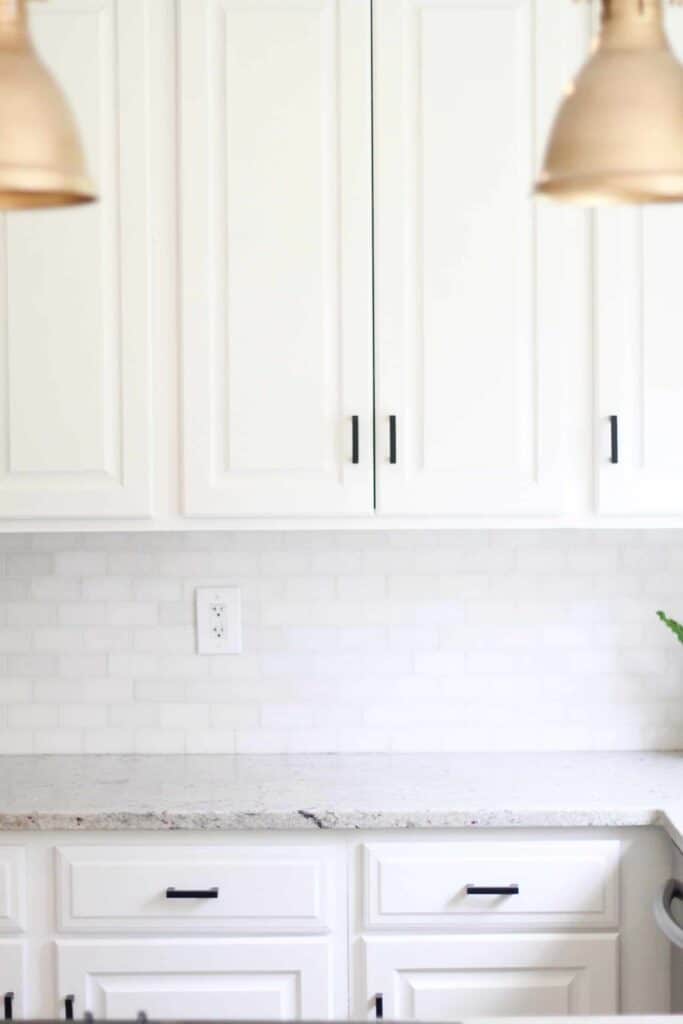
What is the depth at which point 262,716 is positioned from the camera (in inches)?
124

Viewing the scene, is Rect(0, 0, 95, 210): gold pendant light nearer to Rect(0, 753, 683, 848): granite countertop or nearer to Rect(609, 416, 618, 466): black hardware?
Rect(0, 753, 683, 848): granite countertop

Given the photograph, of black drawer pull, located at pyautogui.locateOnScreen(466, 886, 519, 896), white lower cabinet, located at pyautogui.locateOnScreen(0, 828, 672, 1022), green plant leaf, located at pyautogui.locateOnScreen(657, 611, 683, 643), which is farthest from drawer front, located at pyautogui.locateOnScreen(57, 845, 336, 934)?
green plant leaf, located at pyautogui.locateOnScreen(657, 611, 683, 643)

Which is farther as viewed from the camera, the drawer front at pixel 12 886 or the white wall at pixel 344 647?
the white wall at pixel 344 647

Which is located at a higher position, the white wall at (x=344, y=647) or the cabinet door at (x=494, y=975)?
the white wall at (x=344, y=647)

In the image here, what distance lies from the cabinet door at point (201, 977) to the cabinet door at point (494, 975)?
4.3 inches

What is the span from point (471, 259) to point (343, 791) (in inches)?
40.6

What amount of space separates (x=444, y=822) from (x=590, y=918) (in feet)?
1.05

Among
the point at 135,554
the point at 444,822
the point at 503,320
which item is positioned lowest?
the point at 444,822

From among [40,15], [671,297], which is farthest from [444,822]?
[40,15]

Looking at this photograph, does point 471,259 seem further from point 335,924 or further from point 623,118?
point 623,118

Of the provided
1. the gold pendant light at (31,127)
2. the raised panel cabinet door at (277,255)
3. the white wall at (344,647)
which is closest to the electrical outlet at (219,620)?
the white wall at (344,647)

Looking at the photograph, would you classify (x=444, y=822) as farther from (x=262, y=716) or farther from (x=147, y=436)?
(x=147, y=436)

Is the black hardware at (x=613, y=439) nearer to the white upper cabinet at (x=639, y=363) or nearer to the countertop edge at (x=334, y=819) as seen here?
the white upper cabinet at (x=639, y=363)

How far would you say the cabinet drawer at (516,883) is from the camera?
2615mm
